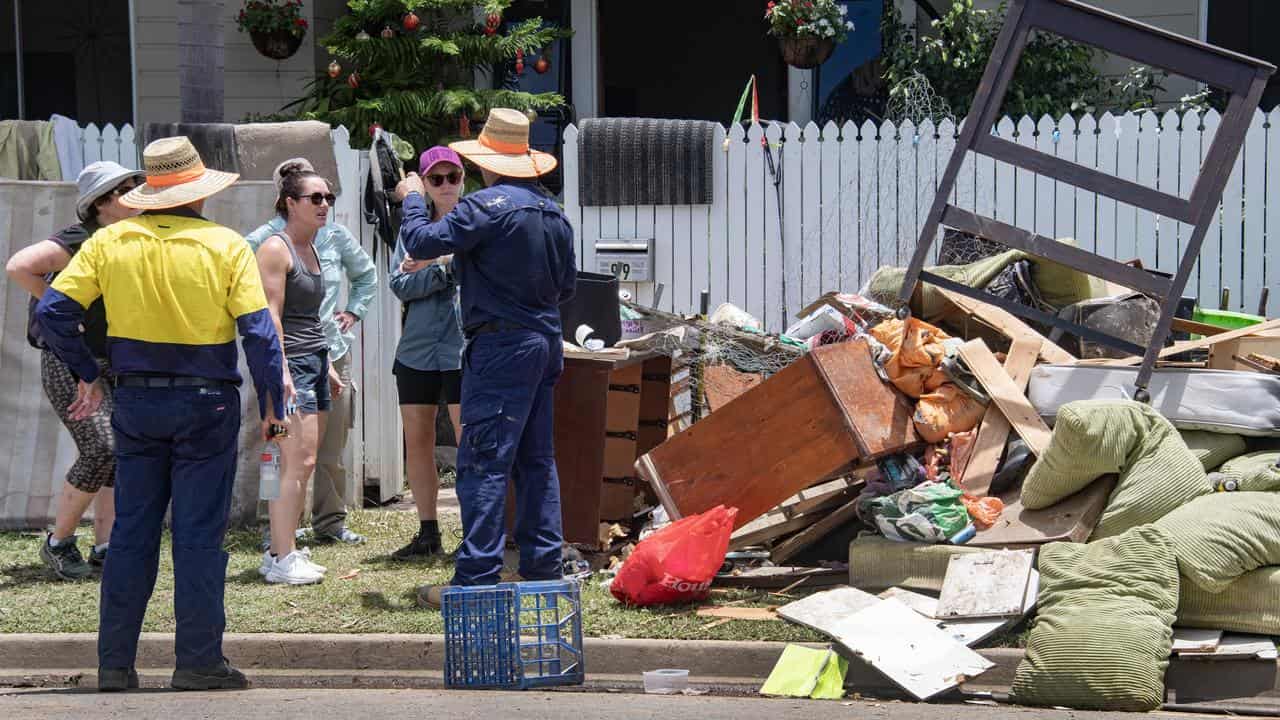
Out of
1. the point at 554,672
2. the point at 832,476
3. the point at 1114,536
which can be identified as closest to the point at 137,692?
the point at 554,672

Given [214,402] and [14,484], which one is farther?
[14,484]

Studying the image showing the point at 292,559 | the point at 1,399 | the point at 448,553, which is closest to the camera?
the point at 292,559

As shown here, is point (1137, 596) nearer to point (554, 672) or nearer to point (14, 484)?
point (554, 672)

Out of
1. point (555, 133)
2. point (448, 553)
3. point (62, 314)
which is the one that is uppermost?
point (555, 133)

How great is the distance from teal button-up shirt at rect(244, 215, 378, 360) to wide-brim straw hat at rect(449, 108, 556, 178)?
130 cm

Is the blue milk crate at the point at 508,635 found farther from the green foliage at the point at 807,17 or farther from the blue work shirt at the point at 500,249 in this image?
the green foliage at the point at 807,17

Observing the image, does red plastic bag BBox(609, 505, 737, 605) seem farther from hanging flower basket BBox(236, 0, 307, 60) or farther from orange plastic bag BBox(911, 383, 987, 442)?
hanging flower basket BBox(236, 0, 307, 60)

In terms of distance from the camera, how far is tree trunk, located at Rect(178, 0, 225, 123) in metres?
9.46

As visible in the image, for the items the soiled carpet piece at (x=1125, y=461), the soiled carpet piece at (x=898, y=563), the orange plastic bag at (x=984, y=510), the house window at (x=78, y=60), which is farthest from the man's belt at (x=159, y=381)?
the house window at (x=78, y=60)

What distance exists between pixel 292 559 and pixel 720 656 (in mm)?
2245

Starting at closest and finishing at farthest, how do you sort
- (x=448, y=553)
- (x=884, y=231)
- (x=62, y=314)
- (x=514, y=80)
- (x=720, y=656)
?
(x=62, y=314) → (x=720, y=656) → (x=448, y=553) → (x=884, y=231) → (x=514, y=80)

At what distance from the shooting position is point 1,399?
25.8 ft

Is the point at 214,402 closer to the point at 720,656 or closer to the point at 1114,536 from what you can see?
the point at 720,656

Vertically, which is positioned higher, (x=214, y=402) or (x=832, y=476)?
(x=214, y=402)
